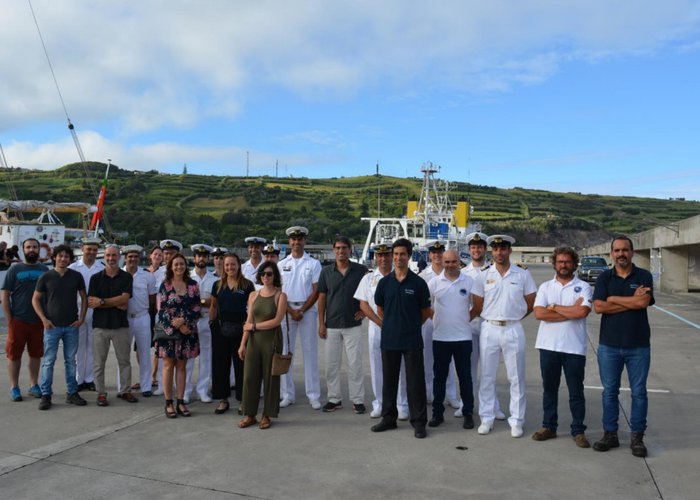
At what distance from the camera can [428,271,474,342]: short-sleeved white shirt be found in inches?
217

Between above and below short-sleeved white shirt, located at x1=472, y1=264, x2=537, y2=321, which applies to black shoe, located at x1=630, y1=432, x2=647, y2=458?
below

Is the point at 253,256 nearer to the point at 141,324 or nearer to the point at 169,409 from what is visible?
the point at 141,324

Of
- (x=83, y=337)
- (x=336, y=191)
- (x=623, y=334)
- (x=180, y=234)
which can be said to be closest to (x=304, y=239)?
(x=83, y=337)

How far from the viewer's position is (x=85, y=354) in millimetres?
6797

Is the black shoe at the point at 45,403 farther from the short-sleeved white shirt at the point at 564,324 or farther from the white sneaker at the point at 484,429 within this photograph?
the short-sleeved white shirt at the point at 564,324

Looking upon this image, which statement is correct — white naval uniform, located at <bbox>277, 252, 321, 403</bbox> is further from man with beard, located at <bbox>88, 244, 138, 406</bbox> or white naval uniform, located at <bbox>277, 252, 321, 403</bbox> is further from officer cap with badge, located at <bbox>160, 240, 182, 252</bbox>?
man with beard, located at <bbox>88, 244, 138, 406</bbox>

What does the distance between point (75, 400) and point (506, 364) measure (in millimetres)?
4522

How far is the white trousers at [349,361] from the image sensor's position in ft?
20.0

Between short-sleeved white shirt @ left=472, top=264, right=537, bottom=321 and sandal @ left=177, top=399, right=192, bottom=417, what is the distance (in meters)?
3.12

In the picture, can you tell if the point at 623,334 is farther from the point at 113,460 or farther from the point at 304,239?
the point at 113,460

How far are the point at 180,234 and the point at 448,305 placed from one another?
65416 millimetres

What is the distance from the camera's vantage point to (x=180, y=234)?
2657 inches

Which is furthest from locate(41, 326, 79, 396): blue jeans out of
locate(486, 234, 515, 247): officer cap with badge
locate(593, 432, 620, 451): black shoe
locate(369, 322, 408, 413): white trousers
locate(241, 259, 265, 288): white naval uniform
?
locate(593, 432, 620, 451): black shoe

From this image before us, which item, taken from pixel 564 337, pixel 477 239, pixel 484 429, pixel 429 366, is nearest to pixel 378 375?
pixel 429 366
